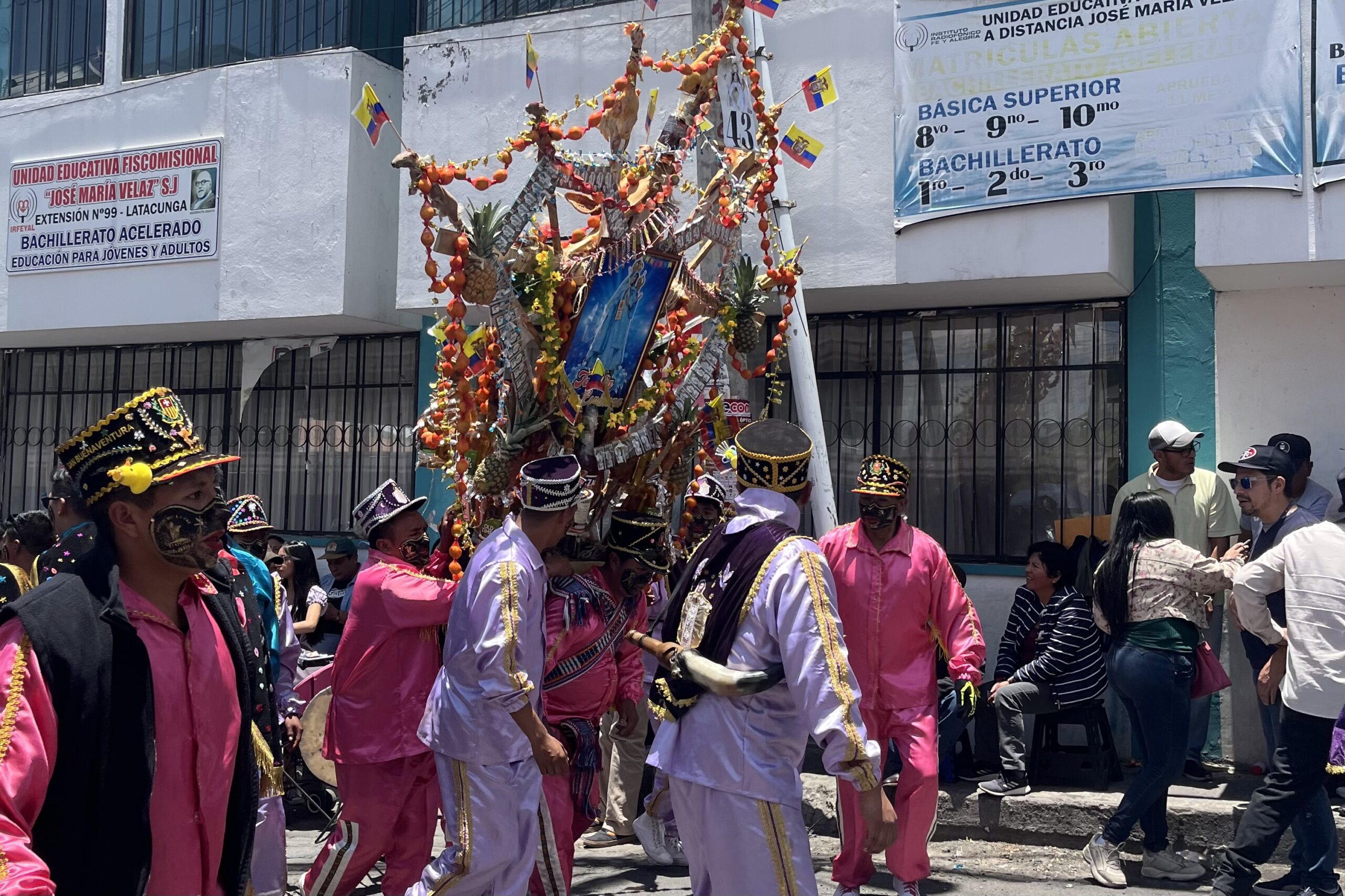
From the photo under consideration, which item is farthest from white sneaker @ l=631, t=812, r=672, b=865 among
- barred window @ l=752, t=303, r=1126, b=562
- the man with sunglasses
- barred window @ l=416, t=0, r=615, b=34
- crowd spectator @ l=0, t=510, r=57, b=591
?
barred window @ l=416, t=0, r=615, b=34

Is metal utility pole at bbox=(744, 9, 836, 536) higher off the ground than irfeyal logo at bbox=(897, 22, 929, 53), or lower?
lower

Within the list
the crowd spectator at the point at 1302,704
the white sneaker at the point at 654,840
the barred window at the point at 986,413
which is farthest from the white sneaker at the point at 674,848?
the barred window at the point at 986,413

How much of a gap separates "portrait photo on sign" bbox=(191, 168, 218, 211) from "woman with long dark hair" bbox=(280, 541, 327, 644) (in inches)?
147

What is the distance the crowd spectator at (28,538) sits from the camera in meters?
6.43

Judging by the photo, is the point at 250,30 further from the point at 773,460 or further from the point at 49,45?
the point at 773,460

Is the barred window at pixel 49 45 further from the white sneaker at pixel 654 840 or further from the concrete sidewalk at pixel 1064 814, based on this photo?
the concrete sidewalk at pixel 1064 814

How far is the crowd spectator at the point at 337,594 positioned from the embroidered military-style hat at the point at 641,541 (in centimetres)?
333

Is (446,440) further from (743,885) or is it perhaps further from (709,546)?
(743,885)

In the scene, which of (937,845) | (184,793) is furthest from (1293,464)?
(184,793)

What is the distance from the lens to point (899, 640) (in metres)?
5.91

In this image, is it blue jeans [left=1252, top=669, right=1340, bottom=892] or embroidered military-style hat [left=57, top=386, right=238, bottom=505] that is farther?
blue jeans [left=1252, top=669, right=1340, bottom=892]

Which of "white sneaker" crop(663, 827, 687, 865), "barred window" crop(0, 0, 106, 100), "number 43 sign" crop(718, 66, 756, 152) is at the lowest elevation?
Result: "white sneaker" crop(663, 827, 687, 865)

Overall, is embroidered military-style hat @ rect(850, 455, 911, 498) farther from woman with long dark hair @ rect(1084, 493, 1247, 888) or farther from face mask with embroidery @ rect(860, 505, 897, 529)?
woman with long dark hair @ rect(1084, 493, 1247, 888)

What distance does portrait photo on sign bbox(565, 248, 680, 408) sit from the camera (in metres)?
5.54
